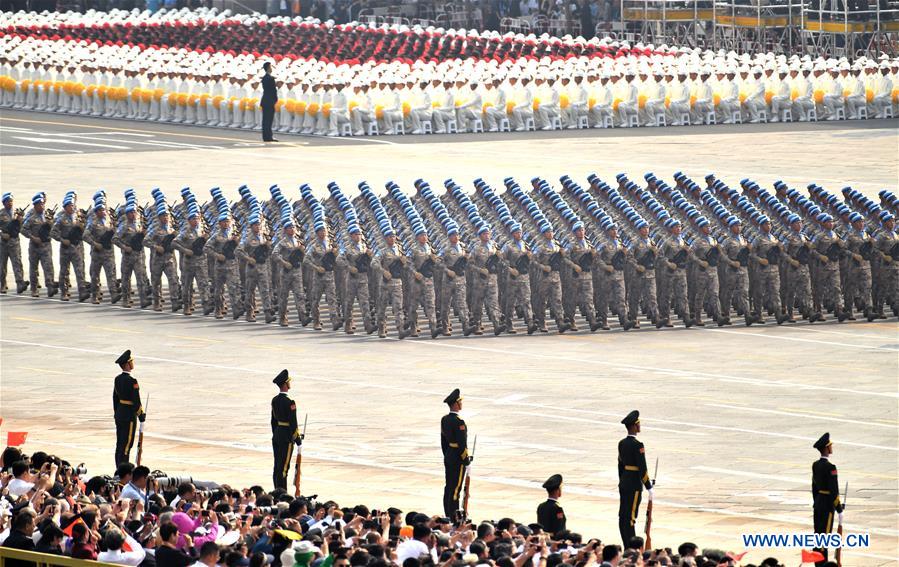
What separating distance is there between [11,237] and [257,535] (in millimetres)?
17481

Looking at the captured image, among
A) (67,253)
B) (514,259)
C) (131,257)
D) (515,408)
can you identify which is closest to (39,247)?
(67,253)

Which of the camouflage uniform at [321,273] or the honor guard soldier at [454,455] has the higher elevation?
the camouflage uniform at [321,273]

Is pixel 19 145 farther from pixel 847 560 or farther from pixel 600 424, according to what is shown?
pixel 847 560

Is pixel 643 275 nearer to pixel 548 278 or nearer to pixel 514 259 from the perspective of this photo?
pixel 548 278

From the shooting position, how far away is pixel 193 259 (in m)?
28.3

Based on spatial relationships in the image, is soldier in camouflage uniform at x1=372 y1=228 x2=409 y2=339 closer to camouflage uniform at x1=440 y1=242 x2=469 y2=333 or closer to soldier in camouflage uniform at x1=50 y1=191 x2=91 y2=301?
camouflage uniform at x1=440 y1=242 x2=469 y2=333

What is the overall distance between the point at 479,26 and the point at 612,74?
19.2m

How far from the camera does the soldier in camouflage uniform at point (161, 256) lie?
93.6 ft

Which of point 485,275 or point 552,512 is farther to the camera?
point 485,275

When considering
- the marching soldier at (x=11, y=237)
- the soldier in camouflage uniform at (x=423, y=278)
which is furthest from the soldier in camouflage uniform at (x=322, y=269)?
the marching soldier at (x=11, y=237)

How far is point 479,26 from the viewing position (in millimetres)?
65438

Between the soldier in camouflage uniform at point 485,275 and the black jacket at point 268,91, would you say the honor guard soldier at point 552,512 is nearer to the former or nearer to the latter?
the soldier in camouflage uniform at point 485,275

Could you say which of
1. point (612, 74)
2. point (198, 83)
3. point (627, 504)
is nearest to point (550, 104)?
point (612, 74)

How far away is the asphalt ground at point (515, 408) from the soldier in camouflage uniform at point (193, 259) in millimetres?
437
